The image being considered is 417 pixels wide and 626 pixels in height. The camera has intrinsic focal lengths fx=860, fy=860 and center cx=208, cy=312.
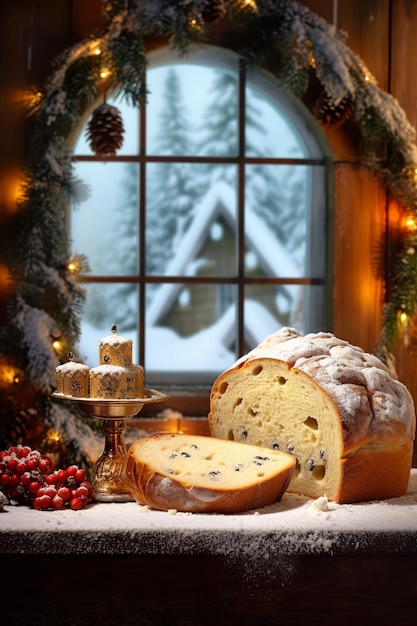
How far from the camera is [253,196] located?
4.03 m

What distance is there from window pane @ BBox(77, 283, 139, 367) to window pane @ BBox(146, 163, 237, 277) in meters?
0.16

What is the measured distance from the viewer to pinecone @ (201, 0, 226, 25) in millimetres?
3021

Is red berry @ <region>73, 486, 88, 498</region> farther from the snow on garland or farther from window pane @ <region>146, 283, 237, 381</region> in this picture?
window pane @ <region>146, 283, 237, 381</region>

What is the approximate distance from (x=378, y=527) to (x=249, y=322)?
7.94 ft

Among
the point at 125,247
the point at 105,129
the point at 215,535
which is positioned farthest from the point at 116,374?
the point at 125,247

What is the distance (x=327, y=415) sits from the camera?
5.85ft

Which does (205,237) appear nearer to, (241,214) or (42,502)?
(241,214)

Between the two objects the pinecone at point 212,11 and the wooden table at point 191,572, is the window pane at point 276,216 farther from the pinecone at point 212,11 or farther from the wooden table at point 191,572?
the wooden table at point 191,572

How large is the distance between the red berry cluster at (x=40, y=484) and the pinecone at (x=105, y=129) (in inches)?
61.8

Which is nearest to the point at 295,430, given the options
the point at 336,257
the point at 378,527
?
the point at 378,527

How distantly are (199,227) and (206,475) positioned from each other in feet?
8.13

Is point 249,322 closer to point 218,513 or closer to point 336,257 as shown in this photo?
point 336,257

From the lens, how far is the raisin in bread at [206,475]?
1.62m

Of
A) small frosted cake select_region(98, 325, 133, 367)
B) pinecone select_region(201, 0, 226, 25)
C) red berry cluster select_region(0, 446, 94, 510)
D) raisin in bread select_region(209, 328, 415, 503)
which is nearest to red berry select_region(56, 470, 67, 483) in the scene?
red berry cluster select_region(0, 446, 94, 510)
